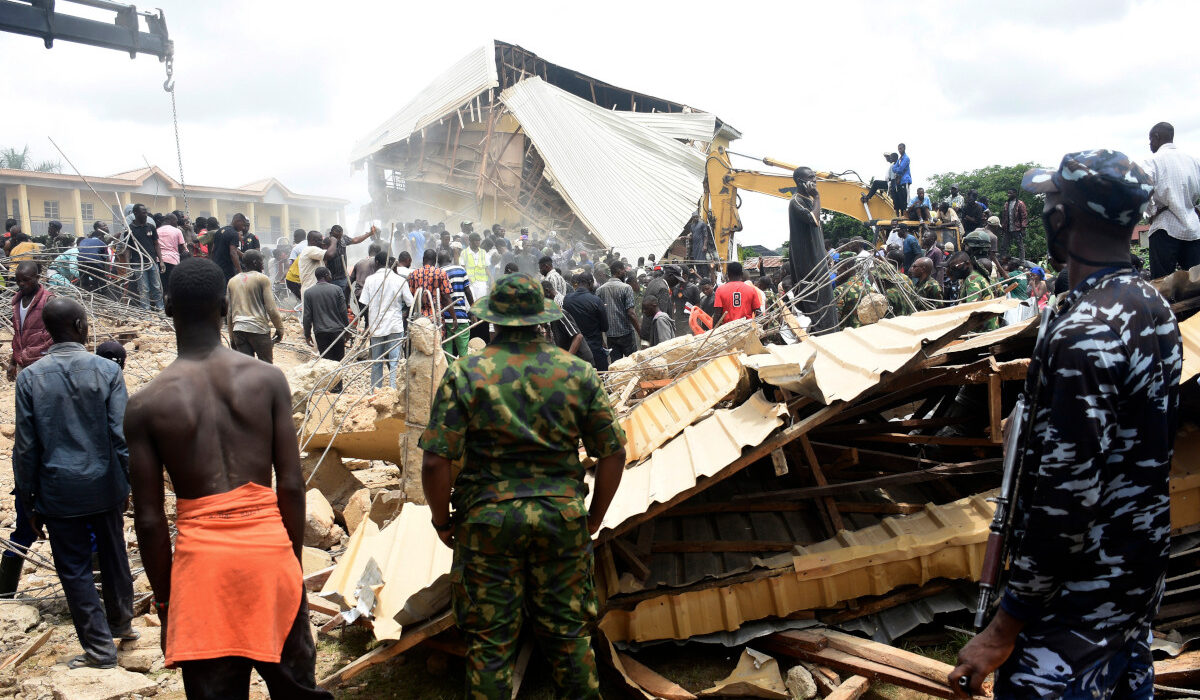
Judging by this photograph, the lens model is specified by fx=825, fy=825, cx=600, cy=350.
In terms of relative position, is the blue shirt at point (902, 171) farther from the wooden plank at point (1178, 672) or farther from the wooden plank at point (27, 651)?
the wooden plank at point (27, 651)

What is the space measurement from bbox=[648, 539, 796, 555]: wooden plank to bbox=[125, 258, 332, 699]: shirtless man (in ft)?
6.55

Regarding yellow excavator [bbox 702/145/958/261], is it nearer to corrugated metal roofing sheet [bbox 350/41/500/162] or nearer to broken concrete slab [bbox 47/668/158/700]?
corrugated metal roofing sheet [bbox 350/41/500/162]

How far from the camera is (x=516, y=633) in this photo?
2.87m

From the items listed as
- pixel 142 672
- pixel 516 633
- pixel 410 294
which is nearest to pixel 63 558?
pixel 142 672

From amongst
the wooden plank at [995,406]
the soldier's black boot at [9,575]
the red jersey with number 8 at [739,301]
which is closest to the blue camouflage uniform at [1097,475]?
the wooden plank at [995,406]

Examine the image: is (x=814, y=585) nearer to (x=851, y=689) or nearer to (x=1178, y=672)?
(x=851, y=689)

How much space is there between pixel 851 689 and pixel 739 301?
555 cm

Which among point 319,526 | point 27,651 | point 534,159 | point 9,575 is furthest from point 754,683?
point 534,159

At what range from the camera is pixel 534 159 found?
23703 millimetres

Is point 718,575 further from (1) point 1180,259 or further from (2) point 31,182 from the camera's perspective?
(2) point 31,182

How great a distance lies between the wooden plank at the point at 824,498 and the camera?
161 inches

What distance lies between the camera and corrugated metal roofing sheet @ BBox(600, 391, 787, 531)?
357 centimetres

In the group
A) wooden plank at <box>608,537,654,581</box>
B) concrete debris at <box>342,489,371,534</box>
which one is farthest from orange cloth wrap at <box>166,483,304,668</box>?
concrete debris at <box>342,489,371,534</box>

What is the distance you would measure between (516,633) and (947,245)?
491 inches
